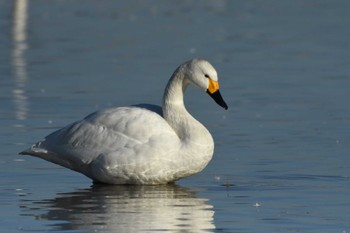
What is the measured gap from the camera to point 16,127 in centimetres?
1524

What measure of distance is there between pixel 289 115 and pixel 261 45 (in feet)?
25.5

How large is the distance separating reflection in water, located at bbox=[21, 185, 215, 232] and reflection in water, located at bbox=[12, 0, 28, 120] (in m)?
4.41

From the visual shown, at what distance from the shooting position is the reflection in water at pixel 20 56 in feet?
55.8

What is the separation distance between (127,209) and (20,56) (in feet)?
40.6

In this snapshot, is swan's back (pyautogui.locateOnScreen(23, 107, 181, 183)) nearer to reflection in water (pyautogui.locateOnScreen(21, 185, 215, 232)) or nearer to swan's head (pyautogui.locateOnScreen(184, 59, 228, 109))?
reflection in water (pyautogui.locateOnScreen(21, 185, 215, 232))

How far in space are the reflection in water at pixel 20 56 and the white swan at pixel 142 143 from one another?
→ 12.0ft

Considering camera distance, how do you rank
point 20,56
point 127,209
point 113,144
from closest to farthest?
point 127,209 < point 113,144 < point 20,56

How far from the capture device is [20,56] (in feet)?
75.3

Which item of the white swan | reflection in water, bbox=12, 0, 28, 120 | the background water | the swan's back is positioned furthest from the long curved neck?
reflection in water, bbox=12, 0, 28, 120

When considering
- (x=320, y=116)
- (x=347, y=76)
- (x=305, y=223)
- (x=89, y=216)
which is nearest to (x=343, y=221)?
(x=305, y=223)

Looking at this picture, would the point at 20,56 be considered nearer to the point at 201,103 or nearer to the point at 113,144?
the point at 201,103

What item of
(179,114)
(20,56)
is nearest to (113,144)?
(179,114)

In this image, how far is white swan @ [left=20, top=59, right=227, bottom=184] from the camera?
1196cm

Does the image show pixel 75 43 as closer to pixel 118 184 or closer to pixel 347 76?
pixel 347 76
